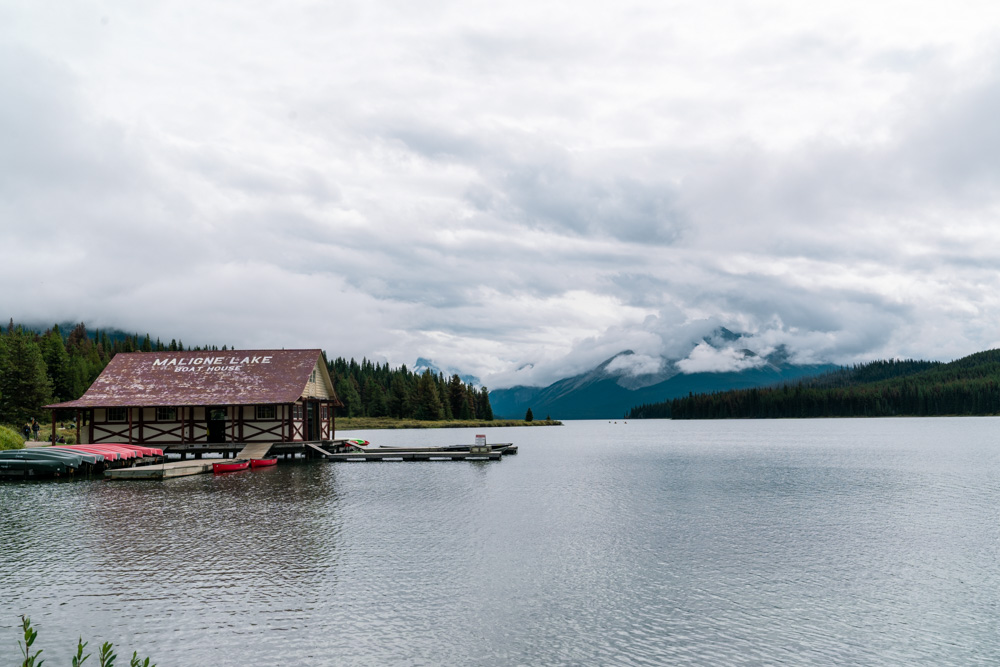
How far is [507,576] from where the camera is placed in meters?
20.8

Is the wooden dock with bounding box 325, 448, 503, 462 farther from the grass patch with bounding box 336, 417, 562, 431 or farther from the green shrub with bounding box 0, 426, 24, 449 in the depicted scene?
the grass patch with bounding box 336, 417, 562, 431

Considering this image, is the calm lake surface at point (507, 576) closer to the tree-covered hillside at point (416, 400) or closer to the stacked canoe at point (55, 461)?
the stacked canoe at point (55, 461)

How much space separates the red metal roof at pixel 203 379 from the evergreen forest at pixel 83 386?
33.1m

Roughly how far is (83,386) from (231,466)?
301 ft

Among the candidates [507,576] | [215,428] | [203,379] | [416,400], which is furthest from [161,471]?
[416,400]

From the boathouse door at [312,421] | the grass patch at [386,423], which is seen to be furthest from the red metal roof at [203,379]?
the grass patch at [386,423]

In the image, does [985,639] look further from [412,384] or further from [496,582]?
[412,384]

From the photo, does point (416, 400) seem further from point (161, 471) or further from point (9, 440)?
point (161, 471)

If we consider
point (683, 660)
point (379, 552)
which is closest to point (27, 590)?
point (379, 552)

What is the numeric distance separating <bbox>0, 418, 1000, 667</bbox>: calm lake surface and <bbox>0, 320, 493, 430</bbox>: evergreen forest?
61.1 meters

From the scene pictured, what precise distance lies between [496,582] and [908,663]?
1051cm

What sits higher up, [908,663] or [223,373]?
[223,373]

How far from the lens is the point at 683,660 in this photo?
14320 mm

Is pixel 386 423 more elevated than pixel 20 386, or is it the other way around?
pixel 20 386
